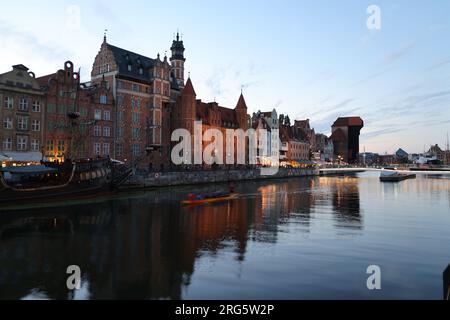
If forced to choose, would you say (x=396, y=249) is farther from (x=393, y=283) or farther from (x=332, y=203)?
(x=332, y=203)

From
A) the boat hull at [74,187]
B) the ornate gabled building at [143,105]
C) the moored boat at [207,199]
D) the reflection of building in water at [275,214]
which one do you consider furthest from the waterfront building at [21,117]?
the reflection of building in water at [275,214]

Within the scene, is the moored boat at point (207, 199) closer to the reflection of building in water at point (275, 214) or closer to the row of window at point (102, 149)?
the reflection of building in water at point (275, 214)

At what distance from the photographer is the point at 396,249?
86.0 feet

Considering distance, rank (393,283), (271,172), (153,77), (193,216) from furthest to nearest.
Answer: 1. (271,172)
2. (153,77)
3. (193,216)
4. (393,283)

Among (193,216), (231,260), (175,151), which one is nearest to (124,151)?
(175,151)

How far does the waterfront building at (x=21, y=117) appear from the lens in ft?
197

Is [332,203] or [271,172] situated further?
[271,172]

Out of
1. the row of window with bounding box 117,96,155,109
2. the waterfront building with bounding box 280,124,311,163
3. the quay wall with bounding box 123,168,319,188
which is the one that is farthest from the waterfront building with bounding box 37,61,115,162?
the waterfront building with bounding box 280,124,311,163

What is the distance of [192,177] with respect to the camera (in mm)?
84875

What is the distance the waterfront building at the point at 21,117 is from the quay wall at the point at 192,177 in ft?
59.8

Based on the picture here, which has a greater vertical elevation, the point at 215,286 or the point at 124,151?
the point at 124,151

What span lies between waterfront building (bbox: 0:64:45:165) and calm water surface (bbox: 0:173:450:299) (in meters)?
23.2
